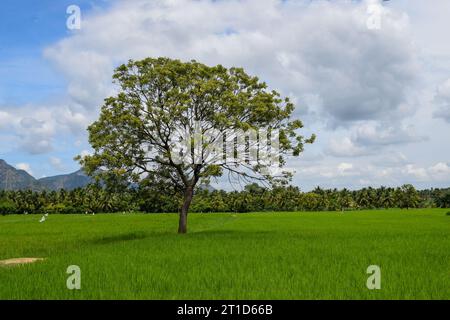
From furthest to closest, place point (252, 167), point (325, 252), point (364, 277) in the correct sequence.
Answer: point (252, 167) → point (325, 252) → point (364, 277)

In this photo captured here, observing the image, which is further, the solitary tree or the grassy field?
the solitary tree

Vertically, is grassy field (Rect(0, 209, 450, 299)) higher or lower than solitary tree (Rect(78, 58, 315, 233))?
lower

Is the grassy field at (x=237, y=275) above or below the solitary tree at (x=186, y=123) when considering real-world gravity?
below

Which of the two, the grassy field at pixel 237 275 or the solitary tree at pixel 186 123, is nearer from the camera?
the grassy field at pixel 237 275

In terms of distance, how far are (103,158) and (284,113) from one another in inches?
462

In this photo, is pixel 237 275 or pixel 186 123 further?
pixel 186 123

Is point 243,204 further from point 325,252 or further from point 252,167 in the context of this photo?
point 325,252
